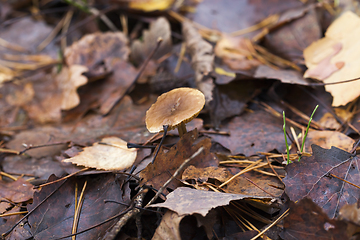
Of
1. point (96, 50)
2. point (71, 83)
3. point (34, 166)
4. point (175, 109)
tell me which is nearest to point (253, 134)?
point (175, 109)

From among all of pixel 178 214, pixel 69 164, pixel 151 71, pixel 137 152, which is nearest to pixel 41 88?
pixel 151 71

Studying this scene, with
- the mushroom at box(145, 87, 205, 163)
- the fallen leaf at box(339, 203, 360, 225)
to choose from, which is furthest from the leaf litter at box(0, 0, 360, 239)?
the mushroom at box(145, 87, 205, 163)

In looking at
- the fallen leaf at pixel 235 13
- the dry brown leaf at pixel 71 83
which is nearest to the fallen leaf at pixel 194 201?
the dry brown leaf at pixel 71 83

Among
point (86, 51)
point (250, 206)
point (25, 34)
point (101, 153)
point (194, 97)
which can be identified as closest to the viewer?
point (250, 206)

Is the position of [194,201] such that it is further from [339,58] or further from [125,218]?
[339,58]

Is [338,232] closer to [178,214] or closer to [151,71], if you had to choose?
[178,214]

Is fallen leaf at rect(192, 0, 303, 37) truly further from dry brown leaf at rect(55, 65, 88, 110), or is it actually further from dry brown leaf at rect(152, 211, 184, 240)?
dry brown leaf at rect(152, 211, 184, 240)

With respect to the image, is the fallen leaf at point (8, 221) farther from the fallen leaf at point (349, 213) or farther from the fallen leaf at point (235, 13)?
the fallen leaf at point (235, 13)
